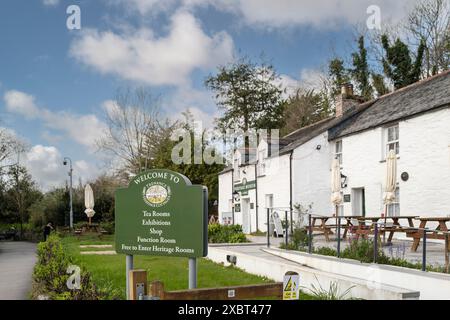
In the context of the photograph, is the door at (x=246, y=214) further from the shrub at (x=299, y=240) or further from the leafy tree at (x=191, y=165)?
the shrub at (x=299, y=240)

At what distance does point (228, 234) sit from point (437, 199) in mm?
7582

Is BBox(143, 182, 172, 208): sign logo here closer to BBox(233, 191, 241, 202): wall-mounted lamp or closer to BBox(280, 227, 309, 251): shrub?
BBox(280, 227, 309, 251): shrub

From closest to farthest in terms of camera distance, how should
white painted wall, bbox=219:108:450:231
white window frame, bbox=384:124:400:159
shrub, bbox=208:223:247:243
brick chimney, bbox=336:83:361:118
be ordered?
white painted wall, bbox=219:108:450:231, shrub, bbox=208:223:247:243, white window frame, bbox=384:124:400:159, brick chimney, bbox=336:83:361:118

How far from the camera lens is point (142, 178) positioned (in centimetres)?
744

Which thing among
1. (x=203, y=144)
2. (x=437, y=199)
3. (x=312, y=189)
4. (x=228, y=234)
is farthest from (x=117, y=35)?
(x=203, y=144)

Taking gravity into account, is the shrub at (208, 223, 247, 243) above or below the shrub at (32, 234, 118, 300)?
below

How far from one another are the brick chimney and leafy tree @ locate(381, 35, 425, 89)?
21.4 feet

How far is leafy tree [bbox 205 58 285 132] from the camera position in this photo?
4419 centimetres

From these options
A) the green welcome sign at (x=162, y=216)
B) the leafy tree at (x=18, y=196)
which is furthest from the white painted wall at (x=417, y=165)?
the leafy tree at (x=18, y=196)

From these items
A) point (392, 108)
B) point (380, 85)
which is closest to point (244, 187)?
point (392, 108)

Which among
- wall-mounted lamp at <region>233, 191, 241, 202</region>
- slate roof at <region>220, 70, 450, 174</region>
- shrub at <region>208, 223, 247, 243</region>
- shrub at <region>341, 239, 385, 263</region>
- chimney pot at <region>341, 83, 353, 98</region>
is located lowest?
shrub at <region>208, 223, 247, 243</region>

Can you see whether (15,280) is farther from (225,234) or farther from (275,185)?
(275,185)

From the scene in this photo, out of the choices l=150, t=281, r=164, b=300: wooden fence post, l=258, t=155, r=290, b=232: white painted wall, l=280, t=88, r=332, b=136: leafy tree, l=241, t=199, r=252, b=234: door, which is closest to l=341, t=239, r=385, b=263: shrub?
l=150, t=281, r=164, b=300: wooden fence post

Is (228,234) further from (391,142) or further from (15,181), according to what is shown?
(15,181)
